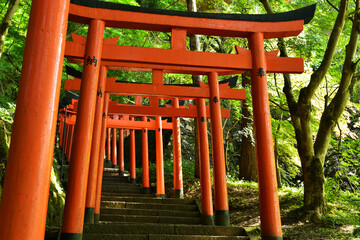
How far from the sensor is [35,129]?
2395 mm

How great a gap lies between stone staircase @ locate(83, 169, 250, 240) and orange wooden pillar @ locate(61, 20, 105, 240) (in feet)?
3.10

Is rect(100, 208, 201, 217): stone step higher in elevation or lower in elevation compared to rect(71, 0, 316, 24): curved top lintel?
lower

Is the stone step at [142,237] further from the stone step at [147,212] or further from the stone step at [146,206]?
the stone step at [146,206]

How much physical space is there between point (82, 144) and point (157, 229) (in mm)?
2619

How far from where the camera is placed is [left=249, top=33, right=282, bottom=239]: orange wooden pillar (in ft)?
17.5

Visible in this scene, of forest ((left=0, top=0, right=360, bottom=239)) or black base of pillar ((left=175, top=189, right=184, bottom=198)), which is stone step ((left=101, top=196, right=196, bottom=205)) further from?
forest ((left=0, top=0, right=360, bottom=239))

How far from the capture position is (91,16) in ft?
19.0

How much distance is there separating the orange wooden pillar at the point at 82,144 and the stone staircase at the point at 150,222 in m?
0.94

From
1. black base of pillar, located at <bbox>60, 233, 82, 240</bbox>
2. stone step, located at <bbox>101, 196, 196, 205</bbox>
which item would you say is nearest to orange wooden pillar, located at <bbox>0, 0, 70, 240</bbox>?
black base of pillar, located at <bbox>60, 233, 82, 240</bbox>

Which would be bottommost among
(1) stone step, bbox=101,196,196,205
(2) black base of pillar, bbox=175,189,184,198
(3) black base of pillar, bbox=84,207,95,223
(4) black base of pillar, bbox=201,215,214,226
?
(4) black base of pillar, bbox=201,215,214,226

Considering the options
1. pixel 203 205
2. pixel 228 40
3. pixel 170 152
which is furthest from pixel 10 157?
pixel 170 152

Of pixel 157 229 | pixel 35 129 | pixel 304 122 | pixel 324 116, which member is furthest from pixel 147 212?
pixel 35 129

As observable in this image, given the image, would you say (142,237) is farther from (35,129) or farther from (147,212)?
(35,129)

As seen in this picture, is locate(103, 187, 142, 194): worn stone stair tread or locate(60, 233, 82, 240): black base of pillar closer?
locate(60, 233, 82, 240): black base of pillar
